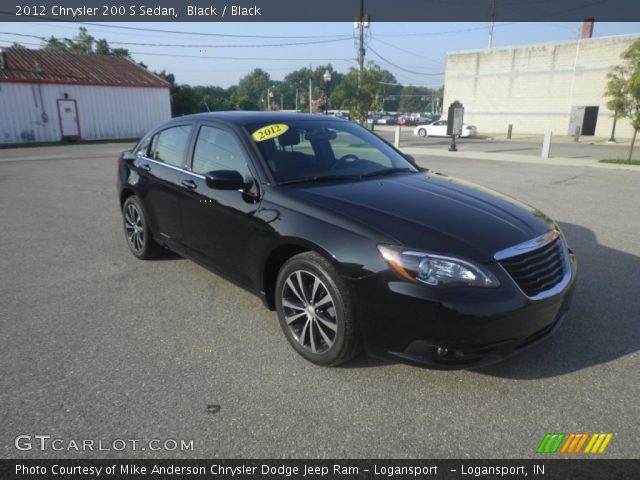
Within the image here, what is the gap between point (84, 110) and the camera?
94.7ft

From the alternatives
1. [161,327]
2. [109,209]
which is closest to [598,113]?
[109,209]

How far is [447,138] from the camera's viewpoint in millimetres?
34094

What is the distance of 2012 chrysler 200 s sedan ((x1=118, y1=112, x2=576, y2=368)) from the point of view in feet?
8.50

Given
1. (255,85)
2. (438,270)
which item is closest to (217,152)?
(438,270)

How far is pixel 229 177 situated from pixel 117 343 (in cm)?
146

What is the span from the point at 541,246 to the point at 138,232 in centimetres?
415

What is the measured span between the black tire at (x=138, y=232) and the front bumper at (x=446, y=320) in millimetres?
3126

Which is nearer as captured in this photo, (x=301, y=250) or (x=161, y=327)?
(x=301, y=250)

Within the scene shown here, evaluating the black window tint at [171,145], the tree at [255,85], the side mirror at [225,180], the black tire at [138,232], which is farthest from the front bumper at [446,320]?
the tree at [255,85]

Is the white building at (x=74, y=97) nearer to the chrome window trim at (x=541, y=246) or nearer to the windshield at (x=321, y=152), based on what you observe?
the windshield at (x=321, y=152)

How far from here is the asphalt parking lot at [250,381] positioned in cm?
243

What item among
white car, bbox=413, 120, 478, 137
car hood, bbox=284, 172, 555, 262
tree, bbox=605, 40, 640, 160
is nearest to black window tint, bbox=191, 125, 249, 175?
car hood, bbox=284, 172, 555, 262

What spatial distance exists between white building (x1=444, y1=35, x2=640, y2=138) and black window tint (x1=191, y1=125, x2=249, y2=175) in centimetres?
3439

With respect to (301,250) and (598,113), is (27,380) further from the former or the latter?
(598,113)
